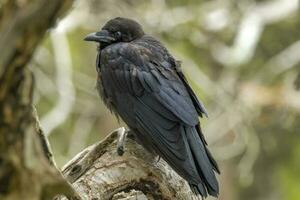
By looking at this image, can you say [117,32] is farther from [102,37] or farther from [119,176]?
[119,176]

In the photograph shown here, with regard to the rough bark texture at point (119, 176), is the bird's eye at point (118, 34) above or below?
above

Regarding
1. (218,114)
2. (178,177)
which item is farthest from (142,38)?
(218,114)

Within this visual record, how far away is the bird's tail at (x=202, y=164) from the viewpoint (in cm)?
396

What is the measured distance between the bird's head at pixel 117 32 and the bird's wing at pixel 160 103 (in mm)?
132

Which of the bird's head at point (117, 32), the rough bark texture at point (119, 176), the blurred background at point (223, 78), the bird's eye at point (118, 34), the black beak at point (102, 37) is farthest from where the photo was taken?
the blurred background at point (223, 78)

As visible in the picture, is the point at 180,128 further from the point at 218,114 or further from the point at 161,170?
the point at 218,114

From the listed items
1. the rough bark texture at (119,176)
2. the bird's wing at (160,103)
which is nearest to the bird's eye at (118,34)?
the bird's wing at (160,103)

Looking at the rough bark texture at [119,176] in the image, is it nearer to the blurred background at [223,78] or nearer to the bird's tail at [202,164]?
the bird's tail at [202,164]

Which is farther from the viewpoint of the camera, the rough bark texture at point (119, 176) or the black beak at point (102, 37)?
the black beak at point (102, 37)

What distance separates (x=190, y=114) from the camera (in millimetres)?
4441

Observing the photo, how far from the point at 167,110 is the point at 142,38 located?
93 cm

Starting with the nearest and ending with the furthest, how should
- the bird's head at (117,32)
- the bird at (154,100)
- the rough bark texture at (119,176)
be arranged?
1. the rough bark texture at (119,176)
2. the bird at (154,100)
3. the bird's head at (117,32)

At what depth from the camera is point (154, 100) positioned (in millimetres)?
4613

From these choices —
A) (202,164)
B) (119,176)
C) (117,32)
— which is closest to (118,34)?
(117,32)
